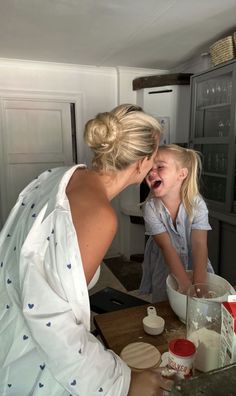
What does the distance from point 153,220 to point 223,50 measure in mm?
1651

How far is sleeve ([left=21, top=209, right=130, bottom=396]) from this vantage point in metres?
0.58

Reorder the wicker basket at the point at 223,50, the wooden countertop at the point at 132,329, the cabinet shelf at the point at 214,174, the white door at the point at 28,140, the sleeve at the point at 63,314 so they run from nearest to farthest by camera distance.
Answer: the sleeve at the point at 63,314
the wooden countertop at the point at 132,329
the wicker basket at the point at 223,50
the cabinet shelf at the point at 214,174
the white door at the point at 28,140

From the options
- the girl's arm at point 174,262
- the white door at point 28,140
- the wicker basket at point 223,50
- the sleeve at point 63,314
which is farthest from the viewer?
the white door at point 28,140

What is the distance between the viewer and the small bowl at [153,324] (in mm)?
821

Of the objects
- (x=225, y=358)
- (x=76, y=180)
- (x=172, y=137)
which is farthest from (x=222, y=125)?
(x=225, y=358)

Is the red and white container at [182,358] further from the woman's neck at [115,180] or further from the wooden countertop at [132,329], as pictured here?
the woman's neck at [115,180]

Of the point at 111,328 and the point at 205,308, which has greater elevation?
the point at 205,308

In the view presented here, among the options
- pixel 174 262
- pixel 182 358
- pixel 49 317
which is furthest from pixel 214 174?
pixel 49 317

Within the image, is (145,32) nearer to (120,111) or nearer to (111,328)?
(120,111)

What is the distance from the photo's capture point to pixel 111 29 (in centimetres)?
214

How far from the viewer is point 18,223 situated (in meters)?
0.75

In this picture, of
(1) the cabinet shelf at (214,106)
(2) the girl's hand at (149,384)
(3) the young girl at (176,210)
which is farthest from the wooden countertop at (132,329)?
(1) the cabinet shelf at (214,106)

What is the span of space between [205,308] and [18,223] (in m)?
0.50

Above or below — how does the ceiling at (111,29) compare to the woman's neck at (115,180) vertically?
above
